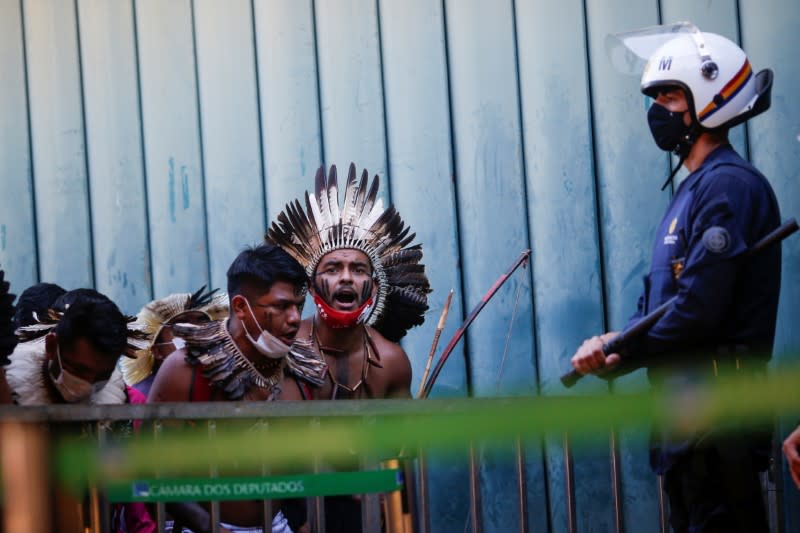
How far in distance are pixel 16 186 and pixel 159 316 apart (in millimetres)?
1428

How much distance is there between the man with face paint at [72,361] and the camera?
538cm

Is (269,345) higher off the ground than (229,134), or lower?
lower

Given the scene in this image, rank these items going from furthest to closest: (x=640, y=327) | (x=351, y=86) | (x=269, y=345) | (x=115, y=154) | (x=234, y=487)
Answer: (x=115, y=154) < (x=351, y=86) < (x=269, y=345) < (x=640, y=327) < (x=234, y=487)

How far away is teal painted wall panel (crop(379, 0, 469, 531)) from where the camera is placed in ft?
23.0

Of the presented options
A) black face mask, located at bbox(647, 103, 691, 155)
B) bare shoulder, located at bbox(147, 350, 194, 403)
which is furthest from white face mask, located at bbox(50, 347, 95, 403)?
black face mask, located at bbox(647, 103, 691, 155)

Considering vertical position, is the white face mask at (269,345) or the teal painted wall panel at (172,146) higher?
the teal painted wall panel at (172,146)

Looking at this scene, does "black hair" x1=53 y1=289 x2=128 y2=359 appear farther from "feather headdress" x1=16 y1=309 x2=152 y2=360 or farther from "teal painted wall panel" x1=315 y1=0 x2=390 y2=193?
"teal painted wall panel" x1=315 y1=0 x2=390 y2=193

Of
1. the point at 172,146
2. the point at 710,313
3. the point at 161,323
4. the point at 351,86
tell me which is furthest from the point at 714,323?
the point at 172,146

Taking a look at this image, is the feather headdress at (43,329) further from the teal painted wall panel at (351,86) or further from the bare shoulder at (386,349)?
the teal painted wall panel at (351,86)

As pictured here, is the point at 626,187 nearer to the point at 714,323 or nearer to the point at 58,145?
the point at 714,323

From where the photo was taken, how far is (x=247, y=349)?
221 inches

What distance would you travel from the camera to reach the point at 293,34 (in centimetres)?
736

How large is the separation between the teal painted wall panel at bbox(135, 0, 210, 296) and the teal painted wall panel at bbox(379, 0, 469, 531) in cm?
115

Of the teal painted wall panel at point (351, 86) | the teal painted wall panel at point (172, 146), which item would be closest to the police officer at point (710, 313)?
the teal painted wall panel at point (351, 86)
